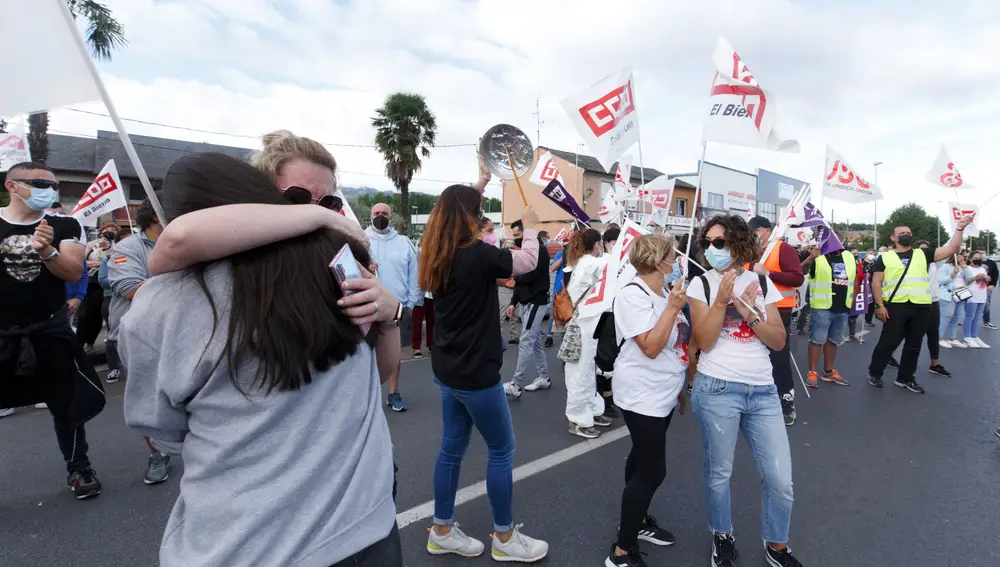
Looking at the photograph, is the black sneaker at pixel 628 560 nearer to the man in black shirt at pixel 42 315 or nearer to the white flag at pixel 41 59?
the white flag at pixel 41 59

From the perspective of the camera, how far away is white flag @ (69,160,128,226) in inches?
245

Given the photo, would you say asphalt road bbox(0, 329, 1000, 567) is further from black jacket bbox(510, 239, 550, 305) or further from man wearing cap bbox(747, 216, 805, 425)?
black jacket bbox(510, 239, 550, 305)

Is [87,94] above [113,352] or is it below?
above

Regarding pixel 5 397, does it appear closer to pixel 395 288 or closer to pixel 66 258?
pixel 66 258

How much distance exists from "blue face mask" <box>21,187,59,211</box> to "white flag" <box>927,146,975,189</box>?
907 cm

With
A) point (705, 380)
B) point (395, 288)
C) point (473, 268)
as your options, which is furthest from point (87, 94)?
point (395, 288)

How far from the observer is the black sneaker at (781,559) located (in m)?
2.72

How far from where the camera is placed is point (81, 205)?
20.4 feet

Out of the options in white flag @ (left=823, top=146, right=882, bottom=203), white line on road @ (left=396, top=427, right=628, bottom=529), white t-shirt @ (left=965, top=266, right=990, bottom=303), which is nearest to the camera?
white line on road @ (left=396, top=427, right=628, bottom=529)

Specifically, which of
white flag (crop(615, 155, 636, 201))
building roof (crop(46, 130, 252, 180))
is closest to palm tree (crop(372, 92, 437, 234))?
building roof (crop(46, 130, 252, 180))

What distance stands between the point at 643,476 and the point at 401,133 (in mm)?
23806

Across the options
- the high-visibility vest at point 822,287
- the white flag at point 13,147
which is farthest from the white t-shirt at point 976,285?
the white flag at point 13,147

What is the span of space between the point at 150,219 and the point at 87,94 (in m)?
3.12

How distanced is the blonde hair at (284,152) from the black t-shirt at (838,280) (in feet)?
22.4
